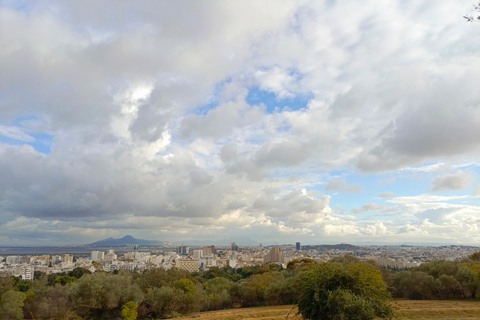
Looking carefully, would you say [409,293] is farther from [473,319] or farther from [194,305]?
[194,305]

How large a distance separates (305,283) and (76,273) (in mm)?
57062

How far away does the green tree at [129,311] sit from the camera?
65.6ft

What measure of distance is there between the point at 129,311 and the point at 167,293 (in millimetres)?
3651

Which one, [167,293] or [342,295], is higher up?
[342,295]

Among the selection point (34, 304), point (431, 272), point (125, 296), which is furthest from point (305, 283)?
point (431, 272)

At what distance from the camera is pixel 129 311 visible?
20297mm

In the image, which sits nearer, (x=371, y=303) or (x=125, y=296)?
(x=371, y=303)

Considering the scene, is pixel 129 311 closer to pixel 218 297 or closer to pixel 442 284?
pixel 218 297

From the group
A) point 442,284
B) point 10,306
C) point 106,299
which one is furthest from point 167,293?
point 442,284

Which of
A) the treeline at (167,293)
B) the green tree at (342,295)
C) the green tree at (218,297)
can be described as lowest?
the green tree at (218,297)

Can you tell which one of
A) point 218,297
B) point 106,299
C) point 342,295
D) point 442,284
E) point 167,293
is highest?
point 342,295

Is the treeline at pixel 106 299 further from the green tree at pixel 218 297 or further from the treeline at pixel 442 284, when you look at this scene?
the treeline at pixel 442 284

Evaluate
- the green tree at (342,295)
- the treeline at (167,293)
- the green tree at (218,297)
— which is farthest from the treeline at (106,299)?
the green tree at (342,295)

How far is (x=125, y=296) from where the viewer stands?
827 inches
